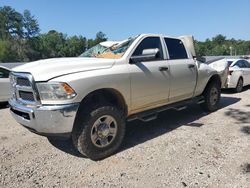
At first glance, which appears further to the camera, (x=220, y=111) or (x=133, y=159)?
(x=220, y=111)

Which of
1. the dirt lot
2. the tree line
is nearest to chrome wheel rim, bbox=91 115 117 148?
the dirt lot

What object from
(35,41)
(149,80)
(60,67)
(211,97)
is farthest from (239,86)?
(35,41)

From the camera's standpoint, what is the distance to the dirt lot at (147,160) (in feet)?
10.9

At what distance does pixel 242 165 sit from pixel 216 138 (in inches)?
42.2

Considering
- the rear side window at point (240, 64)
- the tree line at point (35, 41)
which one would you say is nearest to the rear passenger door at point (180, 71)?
the rear side window at point (240, 64)

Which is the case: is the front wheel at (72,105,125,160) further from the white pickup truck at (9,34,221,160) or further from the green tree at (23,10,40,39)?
the green tree at (23,10,40,39)

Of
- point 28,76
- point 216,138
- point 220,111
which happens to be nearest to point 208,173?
point 216,138

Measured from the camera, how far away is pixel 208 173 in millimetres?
3436

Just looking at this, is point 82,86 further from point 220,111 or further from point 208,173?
point 220,111

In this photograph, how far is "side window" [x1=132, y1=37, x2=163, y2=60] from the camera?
15.0ft

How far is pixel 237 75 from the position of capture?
9.84m

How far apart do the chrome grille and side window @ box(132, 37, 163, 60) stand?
1.81 meters

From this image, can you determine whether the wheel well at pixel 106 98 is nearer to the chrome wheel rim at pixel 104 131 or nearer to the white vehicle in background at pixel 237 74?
the chrome wheel rim at pixel 104 131

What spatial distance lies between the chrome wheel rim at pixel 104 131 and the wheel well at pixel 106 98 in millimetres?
291
